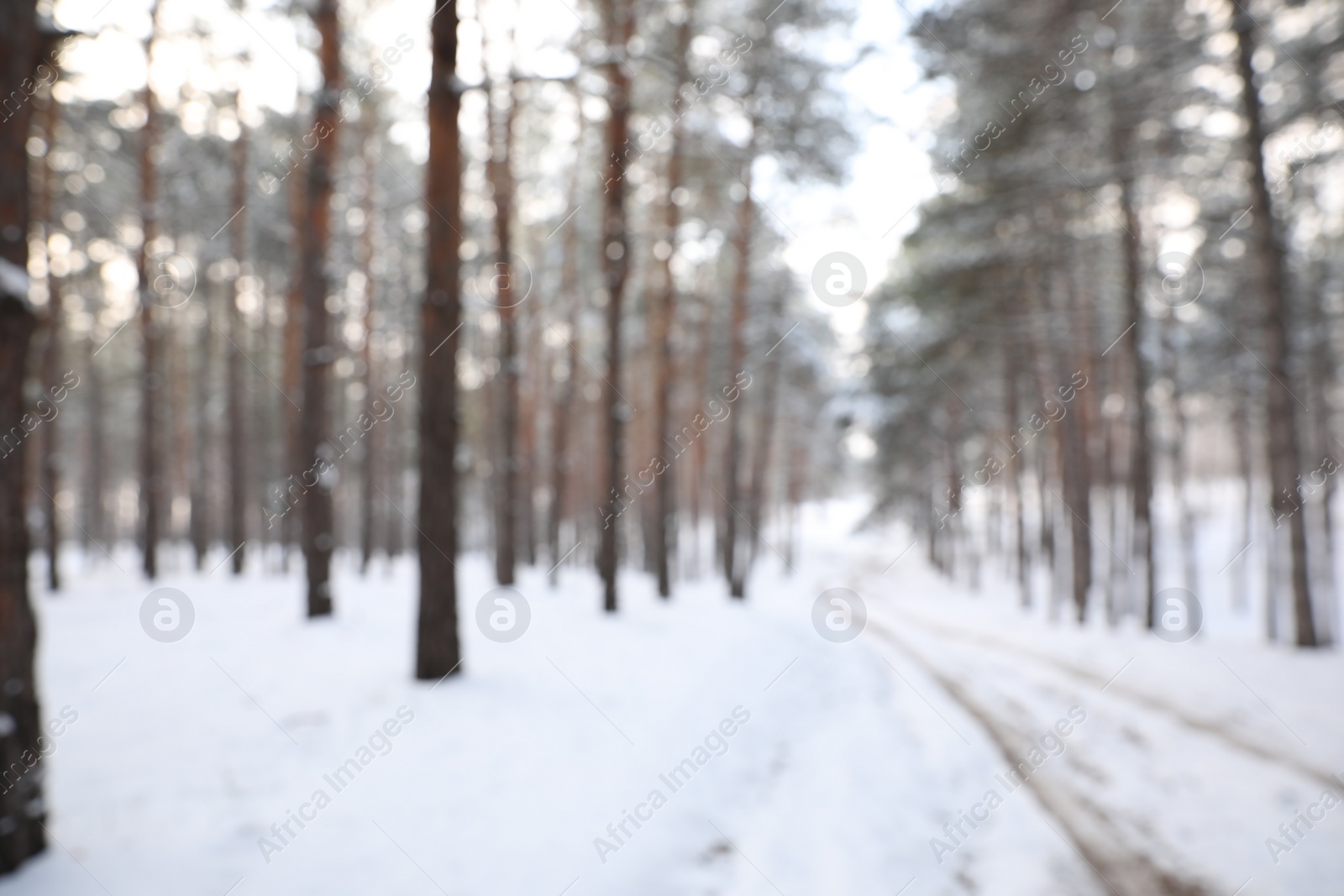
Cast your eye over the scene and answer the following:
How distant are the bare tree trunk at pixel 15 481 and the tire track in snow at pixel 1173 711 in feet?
26.8

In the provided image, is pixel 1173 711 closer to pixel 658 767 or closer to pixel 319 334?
pixel 658 767

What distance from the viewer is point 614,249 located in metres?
10.1

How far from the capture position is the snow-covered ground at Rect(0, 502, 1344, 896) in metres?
3.62

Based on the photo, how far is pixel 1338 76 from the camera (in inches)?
349

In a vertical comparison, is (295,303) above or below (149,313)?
above

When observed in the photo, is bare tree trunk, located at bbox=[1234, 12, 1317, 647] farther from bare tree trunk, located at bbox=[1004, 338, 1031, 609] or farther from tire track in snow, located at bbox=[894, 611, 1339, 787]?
bare tree trunk, located at bbox=[1004, 338, 1031, 609]

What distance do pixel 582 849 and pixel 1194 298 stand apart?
14385 millimetres

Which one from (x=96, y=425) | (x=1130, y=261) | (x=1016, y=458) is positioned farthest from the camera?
(x=96, y=425)

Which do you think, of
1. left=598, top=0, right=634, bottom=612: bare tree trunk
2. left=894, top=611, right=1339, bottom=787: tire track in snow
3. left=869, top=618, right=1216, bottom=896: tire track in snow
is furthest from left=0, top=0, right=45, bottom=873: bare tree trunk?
left=894, top=611, right=1339, bottom=787: tire track in snow

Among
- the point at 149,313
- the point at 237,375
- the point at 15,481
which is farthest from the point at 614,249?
the point at 237,375

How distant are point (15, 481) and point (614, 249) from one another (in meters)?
8.02

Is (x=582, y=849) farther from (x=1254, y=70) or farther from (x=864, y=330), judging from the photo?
(x=864, y=330)

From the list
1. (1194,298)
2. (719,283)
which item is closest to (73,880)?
(1194,298)

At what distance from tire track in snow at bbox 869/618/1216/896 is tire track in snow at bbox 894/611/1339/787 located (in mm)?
1666
